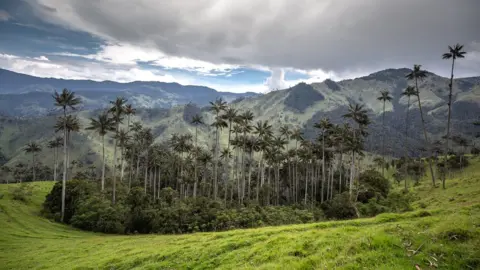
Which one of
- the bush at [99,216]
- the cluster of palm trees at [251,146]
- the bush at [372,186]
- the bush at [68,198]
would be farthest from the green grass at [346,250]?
the bush at [372,186]

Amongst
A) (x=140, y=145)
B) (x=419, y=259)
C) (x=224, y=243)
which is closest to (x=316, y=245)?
(x=419, y=259)

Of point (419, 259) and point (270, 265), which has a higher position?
point (419, 259)

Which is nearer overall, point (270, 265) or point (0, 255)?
point (270, 265)

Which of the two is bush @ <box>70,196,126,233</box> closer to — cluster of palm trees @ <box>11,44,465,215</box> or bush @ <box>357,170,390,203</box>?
cluster of palm trees @ <box>11,44,465,215</box>

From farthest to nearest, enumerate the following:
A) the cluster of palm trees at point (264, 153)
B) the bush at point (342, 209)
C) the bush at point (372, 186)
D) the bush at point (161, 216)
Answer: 1. the cluster of palm trees at point (264, 153)
2. the bush at point (372, 186)
3. the bush at point (342, 209)
4. the bush at point (161, 216)

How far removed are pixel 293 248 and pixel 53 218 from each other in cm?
7152

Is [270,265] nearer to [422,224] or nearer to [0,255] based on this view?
[422,224]

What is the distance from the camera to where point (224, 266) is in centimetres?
1739

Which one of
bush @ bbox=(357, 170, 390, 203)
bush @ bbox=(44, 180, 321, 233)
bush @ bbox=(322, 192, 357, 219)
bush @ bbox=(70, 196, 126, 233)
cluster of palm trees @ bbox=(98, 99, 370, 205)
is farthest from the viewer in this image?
cluster of palm trees @ bbox=(98, 99, 370, 205)

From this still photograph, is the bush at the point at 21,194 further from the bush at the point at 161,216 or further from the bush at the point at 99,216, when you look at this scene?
the bush at the point at 99,216

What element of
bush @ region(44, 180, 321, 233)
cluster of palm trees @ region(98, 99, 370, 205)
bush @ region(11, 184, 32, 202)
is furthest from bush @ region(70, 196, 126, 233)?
cluster of palm trees @ region(98, 99, 370, 205)

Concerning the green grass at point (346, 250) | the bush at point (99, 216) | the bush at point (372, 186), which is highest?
the green grass at point (346, 250)

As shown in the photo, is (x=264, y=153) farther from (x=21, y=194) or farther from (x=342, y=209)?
(x=21, y=194)

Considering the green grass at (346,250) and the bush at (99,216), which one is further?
the bush at (99,216)
